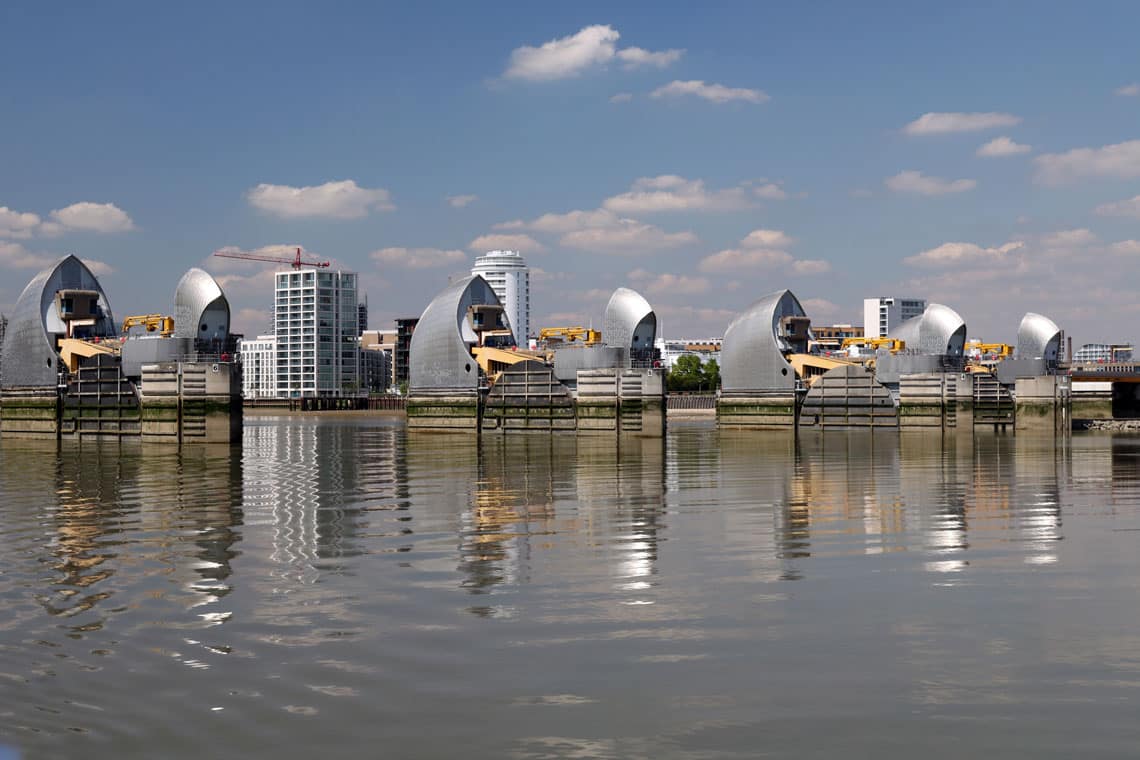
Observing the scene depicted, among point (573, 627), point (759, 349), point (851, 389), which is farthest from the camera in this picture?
point (759, 349)

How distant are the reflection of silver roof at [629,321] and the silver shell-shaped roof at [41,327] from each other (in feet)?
116

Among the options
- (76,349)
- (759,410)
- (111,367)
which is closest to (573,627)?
(111,367)

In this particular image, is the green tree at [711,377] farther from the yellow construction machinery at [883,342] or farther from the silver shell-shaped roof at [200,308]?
the silver shell-shaped roof at [200,308]

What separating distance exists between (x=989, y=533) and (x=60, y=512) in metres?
20.3

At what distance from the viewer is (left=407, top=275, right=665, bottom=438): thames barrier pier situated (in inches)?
2862

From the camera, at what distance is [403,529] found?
22156 mm

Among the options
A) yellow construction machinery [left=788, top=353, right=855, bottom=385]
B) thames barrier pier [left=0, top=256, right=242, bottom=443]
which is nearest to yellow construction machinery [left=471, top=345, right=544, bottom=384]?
thames barrier pier [left=0, top=256, right=242, bottom=443]

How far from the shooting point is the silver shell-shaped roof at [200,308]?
6831 cm

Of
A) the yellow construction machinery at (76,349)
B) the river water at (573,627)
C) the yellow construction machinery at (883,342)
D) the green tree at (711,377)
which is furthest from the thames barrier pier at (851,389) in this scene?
the green tree at (711,377)

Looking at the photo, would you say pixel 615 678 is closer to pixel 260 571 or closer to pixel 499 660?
pixel 499 660

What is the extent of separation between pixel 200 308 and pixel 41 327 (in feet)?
51.3

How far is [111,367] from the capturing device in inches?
2803

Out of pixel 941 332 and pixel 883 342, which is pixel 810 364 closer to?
pixel 941 332

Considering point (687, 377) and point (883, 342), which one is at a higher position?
point (883, 342)
